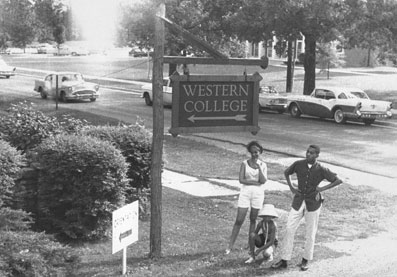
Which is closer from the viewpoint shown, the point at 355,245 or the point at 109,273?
the point at 109,273

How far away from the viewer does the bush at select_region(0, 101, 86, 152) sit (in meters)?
10.3

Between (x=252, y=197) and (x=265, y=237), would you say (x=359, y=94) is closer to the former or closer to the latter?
(x=252, y=197)

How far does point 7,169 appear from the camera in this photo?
326 inches

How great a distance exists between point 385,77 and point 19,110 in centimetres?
4451

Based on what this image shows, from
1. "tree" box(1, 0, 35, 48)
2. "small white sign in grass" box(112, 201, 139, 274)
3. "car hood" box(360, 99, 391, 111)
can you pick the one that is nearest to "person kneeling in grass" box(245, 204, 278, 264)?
"small white sign in grass" box(112, 201, 139, 274)

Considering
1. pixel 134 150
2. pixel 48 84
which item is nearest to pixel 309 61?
pixel 48 84

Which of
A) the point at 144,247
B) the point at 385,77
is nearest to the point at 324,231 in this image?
the point at 144,247

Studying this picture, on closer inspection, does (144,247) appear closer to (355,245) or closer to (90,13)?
(355,245)

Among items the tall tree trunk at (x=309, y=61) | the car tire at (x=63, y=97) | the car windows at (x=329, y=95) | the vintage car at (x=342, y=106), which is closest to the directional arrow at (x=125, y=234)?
the vintage car at (x=342, y=106)

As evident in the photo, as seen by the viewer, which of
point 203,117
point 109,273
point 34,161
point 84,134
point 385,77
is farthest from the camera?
point 385,77

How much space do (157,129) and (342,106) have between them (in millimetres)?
19027

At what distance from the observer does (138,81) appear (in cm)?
4828

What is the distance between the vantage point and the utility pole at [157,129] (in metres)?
8.00

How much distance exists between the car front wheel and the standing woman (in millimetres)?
20141
